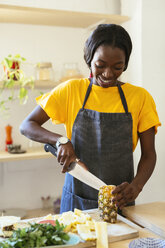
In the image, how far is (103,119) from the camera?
146 cm

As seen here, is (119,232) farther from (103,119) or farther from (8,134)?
(8,134)

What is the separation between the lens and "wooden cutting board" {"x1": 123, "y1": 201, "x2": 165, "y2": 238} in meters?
1.16

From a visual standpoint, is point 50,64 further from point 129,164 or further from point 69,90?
point 129,164

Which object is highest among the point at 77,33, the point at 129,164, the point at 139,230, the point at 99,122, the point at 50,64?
the point at 77,33

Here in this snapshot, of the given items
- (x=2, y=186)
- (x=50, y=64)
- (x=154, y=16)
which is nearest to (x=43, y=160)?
(x=2, y=186)

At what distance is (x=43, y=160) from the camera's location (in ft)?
9.89

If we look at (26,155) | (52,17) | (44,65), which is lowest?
(26,155)

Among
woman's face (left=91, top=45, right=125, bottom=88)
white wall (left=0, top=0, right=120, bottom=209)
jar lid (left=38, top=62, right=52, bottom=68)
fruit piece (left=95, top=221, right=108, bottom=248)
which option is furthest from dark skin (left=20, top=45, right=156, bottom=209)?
white wall (left=0, top=0, right=120, bottom=209)

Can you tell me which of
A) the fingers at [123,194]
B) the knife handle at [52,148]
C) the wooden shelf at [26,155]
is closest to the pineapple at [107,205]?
the fingers at [123,194]

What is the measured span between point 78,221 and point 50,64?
1885 mm

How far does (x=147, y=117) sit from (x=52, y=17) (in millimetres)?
1491

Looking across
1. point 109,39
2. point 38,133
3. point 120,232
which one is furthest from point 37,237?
point 109,39

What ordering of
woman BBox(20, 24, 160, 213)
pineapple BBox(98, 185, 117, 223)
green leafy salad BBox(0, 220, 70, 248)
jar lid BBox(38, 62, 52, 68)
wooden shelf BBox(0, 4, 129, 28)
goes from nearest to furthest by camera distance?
green leafy salad BBox(0, 220, 70, 248) < pineapple BBox(98, 185, 117, 223) < woman BBox(20, 24, 160, 213) < wooden shelf BBox(0, 4, 129, 28) < jar lid BBox(38, 62, 52, 68)

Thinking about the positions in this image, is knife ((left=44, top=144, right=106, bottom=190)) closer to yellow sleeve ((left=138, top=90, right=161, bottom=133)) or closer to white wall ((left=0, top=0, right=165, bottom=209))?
yellow sleeve ((left=138, top=90, right=161, bottom=133))
